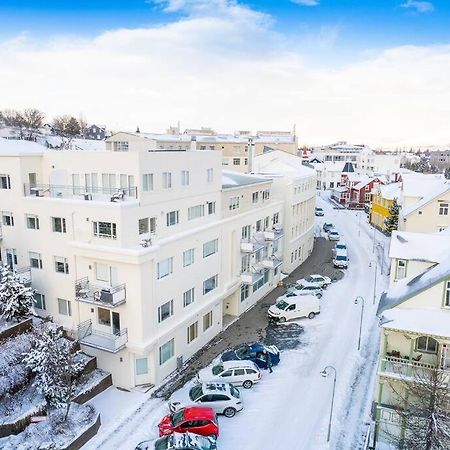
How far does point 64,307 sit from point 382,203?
2266 inches

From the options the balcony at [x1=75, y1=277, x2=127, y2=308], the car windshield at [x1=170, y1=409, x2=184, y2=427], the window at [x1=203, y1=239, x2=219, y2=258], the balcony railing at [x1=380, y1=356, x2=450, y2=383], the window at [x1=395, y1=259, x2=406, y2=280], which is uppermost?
the window at [x1=395, y1=259, x2=406, y2=280]

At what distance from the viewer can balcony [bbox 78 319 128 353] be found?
78.0ft

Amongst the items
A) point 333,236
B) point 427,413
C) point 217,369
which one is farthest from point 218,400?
point 333,236

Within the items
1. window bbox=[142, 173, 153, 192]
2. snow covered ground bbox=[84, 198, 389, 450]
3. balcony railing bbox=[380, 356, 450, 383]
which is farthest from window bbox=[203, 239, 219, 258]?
balcony railing bbox=[380, 356, 450, 383]

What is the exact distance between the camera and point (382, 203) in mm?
69875

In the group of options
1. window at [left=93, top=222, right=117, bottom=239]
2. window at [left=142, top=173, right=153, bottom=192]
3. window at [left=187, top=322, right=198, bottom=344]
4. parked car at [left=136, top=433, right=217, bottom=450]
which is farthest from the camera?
window at [left=187, top=322, right=198, bottom=344]

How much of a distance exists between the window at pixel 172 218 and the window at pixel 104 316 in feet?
21.9

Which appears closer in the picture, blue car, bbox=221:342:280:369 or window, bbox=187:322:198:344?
blue car, bbox=221:342:280:369

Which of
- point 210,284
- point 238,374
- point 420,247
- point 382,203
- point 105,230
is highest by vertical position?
point 105,230

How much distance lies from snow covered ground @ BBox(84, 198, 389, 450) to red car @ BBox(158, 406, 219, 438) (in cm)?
81

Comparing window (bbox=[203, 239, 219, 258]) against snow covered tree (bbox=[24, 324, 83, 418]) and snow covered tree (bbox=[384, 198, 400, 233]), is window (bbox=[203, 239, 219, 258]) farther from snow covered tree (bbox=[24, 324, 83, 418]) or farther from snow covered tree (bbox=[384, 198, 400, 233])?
snow covered tree (bbox=[384, 198, 400, 233])

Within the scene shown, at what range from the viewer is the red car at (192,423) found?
67.9 ft

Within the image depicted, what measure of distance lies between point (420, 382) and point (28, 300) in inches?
878

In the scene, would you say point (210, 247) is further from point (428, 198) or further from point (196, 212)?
point (428, 198)
